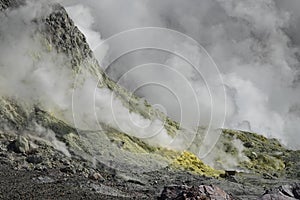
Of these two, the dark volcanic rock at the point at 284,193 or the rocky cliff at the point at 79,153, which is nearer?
the dark volcanic rock at the point at 284,193

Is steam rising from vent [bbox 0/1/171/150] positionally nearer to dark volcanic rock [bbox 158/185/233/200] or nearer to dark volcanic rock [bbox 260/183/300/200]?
dark volcanic rock [bbox 158/185/233/200]

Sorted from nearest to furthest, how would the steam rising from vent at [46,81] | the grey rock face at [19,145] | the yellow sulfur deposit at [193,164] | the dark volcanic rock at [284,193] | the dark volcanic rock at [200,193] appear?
1. the dark volcanic rock at [200,193]
2. the dark volcanic rock at [284,193]
3. the grey rock face at [19,145]
4. the steam rising from vent at [46,81]
5. the yellow sulfur deposit at [193,164]

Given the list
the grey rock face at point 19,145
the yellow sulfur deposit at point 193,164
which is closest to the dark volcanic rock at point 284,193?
the grey rock face at point 19,145

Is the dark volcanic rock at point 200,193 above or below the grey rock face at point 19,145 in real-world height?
below

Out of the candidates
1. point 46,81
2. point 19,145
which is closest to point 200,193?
point 19,145

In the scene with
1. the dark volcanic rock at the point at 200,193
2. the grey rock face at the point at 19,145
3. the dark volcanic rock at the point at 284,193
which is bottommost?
the dark volcanic rock at the point at 200,193

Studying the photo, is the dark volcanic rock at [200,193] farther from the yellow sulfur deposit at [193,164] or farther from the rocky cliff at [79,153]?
the yellow sulfur deposit at [193,164]

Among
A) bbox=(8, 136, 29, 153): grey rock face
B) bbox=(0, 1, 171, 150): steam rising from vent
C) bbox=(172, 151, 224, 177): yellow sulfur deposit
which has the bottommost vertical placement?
bbox=(8, 136, 29, 153): grey rock face

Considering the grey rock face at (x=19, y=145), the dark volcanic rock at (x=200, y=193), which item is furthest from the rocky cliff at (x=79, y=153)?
the dark volcanic rock at (x=200, y=193)

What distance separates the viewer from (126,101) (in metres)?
151

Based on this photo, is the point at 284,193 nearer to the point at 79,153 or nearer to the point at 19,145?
the point at 79,153

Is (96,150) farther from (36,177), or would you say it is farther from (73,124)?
(36,177)

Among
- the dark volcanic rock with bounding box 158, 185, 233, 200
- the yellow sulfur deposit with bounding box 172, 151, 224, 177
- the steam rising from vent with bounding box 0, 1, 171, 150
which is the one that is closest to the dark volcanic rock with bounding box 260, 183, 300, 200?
the dark volcanic rock with bounding box 158, 185, 233, 200

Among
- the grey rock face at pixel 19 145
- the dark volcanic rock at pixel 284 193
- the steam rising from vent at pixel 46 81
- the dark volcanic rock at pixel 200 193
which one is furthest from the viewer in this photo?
the steam rising from vent at pixel 46 81
